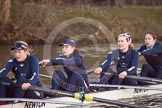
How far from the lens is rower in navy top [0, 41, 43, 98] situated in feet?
29.8

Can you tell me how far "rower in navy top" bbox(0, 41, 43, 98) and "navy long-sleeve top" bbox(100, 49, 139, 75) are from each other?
2359mm

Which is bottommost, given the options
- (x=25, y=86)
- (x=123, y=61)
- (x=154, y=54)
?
(x=25, y=86)

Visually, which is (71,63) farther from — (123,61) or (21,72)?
(123,61)

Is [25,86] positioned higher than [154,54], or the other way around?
[154,54]

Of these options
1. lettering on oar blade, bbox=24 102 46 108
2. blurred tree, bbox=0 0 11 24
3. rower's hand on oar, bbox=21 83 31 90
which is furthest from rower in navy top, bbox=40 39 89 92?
blurred tree, bbox=0 0 11 24

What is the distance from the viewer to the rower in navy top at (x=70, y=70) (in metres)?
9.75

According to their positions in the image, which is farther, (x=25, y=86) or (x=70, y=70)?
(x=70, y=70)

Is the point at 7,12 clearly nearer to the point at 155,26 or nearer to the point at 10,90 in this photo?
the point at 155,26

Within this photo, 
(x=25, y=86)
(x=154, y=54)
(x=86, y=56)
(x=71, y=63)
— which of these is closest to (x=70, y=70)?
(x=71, y=63)

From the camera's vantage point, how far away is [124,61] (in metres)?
11.1

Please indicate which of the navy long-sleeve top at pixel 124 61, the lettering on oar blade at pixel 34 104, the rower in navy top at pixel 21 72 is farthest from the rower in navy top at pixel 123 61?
the rower in navy top at pixel 21 72

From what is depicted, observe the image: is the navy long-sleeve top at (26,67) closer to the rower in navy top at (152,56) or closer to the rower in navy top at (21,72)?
the rower in navy top at (21,72)

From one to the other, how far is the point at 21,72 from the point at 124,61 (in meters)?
2.99

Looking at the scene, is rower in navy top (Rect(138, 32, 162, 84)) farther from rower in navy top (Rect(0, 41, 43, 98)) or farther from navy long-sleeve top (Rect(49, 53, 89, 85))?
rower in navy top (Rect(0, 41, 43, 98))
